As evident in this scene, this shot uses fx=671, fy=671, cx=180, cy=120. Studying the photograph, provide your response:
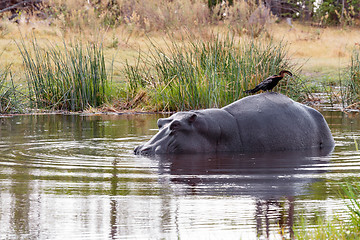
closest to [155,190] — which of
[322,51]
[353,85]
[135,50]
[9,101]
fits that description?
[9,101]

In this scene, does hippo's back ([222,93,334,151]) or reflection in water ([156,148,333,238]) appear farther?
hippo's back ([222,93,334,151])

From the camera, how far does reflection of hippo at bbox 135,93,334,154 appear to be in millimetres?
5594

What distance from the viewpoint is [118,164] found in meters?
5.17

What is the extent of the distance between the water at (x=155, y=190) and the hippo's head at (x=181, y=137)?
151 mm

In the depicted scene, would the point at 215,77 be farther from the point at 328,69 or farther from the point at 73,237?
the point at 328,69

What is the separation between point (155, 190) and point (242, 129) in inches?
76.6

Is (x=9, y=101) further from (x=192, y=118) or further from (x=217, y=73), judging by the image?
(x=192, y=118)

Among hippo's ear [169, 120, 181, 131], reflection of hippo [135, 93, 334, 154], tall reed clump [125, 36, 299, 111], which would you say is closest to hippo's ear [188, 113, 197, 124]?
reflection of hippo [135, 93, 334, 154]

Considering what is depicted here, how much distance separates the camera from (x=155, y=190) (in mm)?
4004

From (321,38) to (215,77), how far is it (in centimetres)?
2065

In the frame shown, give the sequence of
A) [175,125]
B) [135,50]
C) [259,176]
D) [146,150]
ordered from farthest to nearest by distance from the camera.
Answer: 1. [135,50]
2. [146,150]
3. [175,125]
4. [259,176]

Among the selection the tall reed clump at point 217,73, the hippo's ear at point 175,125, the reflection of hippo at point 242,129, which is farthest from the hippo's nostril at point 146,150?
the tall reed clump at point 217,73

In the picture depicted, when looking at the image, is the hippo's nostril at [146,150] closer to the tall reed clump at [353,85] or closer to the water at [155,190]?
the water at [155,190]

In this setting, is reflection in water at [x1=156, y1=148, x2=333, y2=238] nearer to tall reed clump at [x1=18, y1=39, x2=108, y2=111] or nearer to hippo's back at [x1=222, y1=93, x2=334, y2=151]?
hippo's back at [x1=222, y1=93, x2=334, y2=151]
